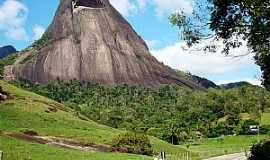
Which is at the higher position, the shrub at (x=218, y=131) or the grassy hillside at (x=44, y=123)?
the grassy hillside at (x=44, y=123)

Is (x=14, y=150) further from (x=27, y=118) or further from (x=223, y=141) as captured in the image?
(x=223, y=141)

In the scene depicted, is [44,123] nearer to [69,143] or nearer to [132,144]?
[69,143]

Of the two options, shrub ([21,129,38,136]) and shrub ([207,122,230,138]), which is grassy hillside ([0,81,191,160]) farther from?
shrub ([207,122,230,138])

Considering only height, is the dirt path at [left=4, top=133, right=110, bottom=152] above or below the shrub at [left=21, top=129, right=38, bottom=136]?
below

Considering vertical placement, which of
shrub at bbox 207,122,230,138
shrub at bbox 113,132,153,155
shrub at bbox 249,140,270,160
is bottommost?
shrub at bbox 207,122,230,138

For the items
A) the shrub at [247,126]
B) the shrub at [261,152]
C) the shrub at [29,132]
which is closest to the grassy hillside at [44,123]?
the shrub at [29,132]

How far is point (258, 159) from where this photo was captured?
3127 cm

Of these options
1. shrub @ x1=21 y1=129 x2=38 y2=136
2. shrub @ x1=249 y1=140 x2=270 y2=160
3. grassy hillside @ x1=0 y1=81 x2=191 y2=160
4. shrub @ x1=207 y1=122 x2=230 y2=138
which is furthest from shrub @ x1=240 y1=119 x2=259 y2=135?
shrub @ x1=249 y1=140 x2=270 y2=160

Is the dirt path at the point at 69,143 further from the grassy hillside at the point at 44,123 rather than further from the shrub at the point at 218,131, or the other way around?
the shrub at the point at 218,131

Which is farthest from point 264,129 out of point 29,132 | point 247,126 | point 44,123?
point 29,132

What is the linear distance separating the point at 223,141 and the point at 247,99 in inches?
2133

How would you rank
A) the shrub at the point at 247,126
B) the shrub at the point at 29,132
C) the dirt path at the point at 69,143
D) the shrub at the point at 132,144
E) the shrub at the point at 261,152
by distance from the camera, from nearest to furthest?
the shrub at the point at 261,152 → the dirt path at the point at 69,143 → the shrub at the point at 29,132 → the shrub at the point at 132,144 → the shrub at the point at 247,126

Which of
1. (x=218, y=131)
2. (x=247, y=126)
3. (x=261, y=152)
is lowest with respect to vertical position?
(x=218, y=131)

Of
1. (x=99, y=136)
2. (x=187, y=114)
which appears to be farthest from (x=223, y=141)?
(x=99, y=136)
